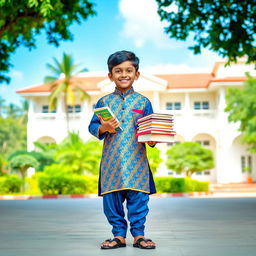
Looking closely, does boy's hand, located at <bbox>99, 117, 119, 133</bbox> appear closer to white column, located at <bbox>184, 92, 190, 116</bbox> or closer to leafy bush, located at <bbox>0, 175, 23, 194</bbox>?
leafy bush, located at <bbox>0, 175, 23, 194</bbox>

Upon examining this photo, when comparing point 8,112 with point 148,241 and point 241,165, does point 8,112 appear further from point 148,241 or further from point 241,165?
point 148,241

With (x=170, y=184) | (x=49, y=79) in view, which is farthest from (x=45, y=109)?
(x=170, y=184)

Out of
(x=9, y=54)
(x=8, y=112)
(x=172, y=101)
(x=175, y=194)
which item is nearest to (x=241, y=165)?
(x=172, y=101)

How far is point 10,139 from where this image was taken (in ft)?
182

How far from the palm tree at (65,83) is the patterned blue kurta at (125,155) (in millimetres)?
28822

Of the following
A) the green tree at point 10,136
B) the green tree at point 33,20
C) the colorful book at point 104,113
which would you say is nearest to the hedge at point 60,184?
the green tree at point 33,20

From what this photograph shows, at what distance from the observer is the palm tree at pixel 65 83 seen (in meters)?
33.3

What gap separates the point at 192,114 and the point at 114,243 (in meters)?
29.7

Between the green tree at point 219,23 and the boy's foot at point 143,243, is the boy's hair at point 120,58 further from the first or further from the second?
the green tree at point 219,23

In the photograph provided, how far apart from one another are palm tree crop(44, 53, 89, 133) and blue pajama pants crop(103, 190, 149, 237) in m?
29.0

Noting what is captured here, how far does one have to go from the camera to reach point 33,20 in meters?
11.0

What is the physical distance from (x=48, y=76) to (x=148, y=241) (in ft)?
104

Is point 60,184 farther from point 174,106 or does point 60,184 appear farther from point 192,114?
point 174,106

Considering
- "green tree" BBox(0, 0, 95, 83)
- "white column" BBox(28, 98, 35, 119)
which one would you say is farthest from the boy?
"white column" BBox(28, 98, 35, 119)
